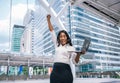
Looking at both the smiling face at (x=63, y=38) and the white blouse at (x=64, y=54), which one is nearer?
the white blouse at (x=64, y=54)

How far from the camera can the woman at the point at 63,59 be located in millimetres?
1829

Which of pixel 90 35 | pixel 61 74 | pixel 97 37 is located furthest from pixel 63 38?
pixel 97 37

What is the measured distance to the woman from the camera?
72.0 inches

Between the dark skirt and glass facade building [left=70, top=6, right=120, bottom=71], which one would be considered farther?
glass facade building [left=70, top=6, right=120, bottom=71]

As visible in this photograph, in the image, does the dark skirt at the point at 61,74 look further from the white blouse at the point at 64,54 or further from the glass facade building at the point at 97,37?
the glass facade building at the point at 97,37

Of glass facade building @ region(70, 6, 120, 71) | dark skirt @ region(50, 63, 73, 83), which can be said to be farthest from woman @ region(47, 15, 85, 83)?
glass facade building @ region(70, 6, 120, 71)

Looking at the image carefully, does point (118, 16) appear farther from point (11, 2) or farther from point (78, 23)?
point (78, 23)

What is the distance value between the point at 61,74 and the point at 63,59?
19 cm

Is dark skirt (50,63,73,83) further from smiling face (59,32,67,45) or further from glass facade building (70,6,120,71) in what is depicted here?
glass facade building (70,6,120,71)

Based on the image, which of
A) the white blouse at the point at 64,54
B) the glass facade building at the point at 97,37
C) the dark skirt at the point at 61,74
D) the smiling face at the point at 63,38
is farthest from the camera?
the glass facade building at the point at 97,37

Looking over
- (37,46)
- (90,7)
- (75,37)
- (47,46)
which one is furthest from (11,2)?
(37,46)

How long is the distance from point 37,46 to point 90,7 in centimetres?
8903

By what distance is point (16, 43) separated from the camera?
136500 mm

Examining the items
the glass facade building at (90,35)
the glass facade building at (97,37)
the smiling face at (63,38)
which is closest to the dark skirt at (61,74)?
the smiling face at (63,38)
